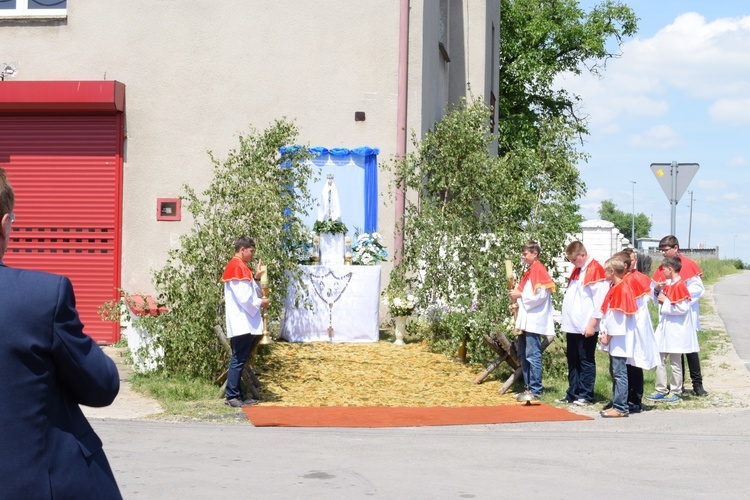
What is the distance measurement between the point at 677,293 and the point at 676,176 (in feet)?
9.46

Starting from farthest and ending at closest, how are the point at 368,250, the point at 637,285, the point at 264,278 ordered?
1. the point at 368,250
2. the point at 264,278
3. the point at 637,285

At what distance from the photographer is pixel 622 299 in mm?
10617

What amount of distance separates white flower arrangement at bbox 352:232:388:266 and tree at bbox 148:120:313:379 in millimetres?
1975

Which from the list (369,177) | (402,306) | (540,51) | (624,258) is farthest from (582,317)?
(540,51)

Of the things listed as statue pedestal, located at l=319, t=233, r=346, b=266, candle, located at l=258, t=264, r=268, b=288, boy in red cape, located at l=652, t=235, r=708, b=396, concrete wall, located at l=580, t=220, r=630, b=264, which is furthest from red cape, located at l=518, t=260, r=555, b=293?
concrete wall, located at l=580, t=220, r=630, b=264

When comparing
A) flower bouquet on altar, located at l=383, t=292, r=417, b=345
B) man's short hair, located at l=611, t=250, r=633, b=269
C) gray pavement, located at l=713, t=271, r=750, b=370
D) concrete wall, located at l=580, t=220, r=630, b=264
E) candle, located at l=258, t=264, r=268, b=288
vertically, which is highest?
concrete wall, located at l=580, t=220, r=630, b=264

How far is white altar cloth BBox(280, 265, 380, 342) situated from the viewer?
1394 cm

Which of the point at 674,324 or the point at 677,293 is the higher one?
the point at 677,293

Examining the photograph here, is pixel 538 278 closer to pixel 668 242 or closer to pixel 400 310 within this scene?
pixel 668 242

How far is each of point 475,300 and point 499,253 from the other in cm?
66

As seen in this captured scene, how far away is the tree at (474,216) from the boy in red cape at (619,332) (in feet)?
5.81

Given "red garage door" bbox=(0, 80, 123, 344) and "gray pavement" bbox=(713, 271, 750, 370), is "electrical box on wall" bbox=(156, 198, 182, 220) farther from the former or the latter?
"gray pavement" bbox=(713, 271, 750, 370)

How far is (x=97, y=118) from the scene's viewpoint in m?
15.6

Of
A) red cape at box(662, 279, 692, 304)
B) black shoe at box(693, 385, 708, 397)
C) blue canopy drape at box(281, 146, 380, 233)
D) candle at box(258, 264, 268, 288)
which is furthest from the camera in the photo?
blue canopy drape at box(281, 146, 380, 233)
